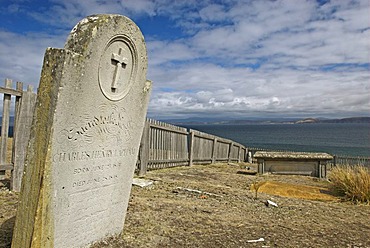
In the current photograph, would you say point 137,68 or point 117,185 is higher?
point 137,68

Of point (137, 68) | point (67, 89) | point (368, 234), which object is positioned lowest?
point (368, 234)

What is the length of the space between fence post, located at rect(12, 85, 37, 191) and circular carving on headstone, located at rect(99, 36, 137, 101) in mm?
2927

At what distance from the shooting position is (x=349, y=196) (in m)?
7.54

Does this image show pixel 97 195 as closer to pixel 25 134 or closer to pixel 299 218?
pixel 25 134

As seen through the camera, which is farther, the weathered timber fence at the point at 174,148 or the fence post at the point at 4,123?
the weathered timber fence at the point at 174,148

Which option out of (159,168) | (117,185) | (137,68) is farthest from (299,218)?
(159,168)

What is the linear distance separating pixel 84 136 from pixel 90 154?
26 centimetres

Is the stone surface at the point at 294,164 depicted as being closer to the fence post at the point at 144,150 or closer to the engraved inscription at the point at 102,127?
the fence post at the point at 144,150

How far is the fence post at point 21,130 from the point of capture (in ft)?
19.2

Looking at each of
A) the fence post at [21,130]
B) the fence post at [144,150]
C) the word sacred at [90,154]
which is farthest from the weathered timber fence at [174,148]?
the word sacred at [90,154]

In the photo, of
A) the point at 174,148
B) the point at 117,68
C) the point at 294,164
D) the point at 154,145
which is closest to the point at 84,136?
the point at 117,68

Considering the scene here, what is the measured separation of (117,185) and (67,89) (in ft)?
5.22

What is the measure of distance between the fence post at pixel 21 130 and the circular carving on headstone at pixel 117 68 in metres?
2.93

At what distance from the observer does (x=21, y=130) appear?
591 centimetres
